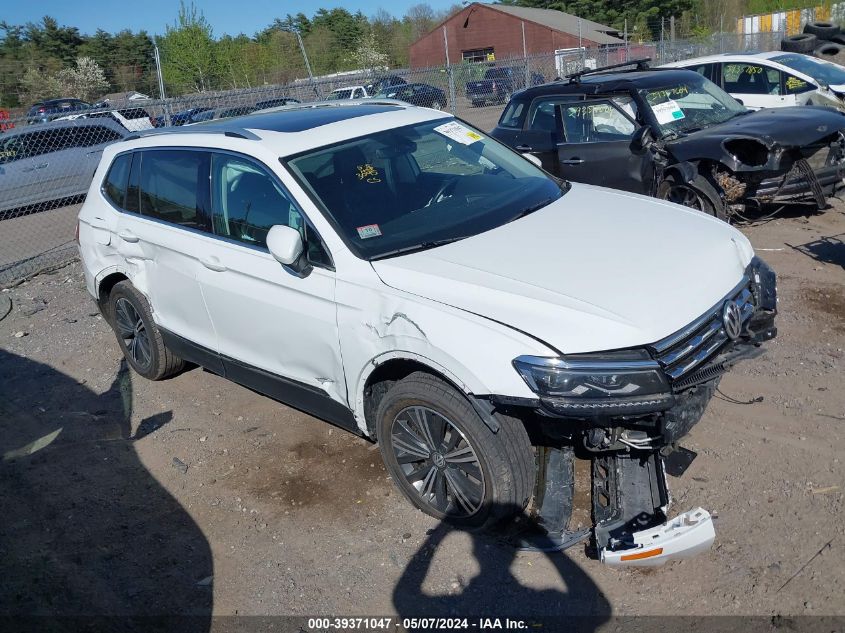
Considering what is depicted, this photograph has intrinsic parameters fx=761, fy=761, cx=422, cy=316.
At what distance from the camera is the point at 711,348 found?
3295mm

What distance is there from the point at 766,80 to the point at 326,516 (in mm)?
11724

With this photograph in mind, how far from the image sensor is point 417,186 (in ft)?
14.2

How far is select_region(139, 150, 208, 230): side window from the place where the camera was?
467cm

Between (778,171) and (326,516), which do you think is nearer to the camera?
(326,516)

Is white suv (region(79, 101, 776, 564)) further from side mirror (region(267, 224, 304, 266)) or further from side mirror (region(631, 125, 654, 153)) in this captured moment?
side mirror (region(631, 125, 654, 153))

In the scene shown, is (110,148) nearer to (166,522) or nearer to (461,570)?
(166,522)

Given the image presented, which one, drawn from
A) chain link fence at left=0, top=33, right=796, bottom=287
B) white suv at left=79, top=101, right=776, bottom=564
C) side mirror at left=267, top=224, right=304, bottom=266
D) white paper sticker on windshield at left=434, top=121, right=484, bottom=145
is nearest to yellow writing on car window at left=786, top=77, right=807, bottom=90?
chain link fence at left=0, top=33, right=796, bottom=287

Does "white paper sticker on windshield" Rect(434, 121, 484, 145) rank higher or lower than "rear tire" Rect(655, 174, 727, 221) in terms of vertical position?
higher

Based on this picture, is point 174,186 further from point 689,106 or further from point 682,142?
point 689,106

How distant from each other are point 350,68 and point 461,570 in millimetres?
40451

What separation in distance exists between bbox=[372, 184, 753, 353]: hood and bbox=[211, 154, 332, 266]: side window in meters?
0.55

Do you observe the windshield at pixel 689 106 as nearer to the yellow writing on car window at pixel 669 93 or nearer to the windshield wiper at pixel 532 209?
the yellow writing on car window at pixel 669 93

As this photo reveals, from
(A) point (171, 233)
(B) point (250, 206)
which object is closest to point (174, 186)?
(A) point (171, 233)

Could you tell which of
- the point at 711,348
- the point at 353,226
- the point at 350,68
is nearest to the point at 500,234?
the point at 353,226
